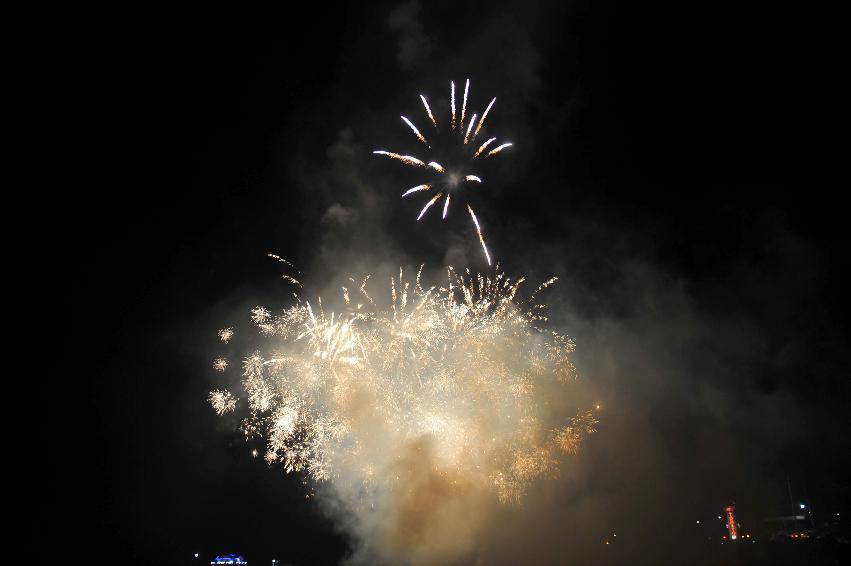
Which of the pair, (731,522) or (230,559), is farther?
(731,522)

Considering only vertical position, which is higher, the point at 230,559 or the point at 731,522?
the point at 731,522

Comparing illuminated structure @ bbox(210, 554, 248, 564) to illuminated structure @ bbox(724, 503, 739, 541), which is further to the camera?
illuminated structure @ bbox(724, 503, 739, 541)

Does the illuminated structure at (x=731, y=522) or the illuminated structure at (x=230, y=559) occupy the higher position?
the illuminated structure at (x=731, y=522)

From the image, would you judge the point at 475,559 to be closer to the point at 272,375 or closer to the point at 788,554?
the point at 788,554

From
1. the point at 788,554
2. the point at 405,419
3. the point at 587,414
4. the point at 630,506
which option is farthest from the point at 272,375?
the point at 630,506

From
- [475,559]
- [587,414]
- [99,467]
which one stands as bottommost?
[475,559]

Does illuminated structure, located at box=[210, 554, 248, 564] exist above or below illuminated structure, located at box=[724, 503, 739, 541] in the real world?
below

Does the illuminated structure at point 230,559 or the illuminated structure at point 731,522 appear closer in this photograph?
the illuminated structure at point 230,559

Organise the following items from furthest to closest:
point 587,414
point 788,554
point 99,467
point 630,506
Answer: point 630,506 → point 99,467 → point 587,414 → point 788,554
